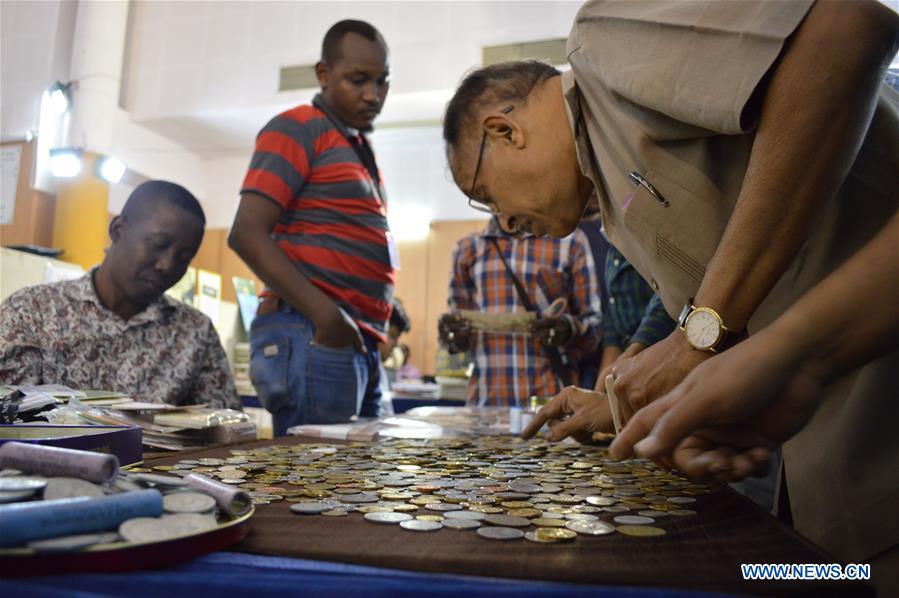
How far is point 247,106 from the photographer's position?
272 inches

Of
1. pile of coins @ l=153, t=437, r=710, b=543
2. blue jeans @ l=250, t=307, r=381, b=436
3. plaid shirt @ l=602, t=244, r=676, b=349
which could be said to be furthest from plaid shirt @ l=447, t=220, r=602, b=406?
pile of coins @ l=153, t=437, r=710, b=543

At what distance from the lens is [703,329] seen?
2.65ft

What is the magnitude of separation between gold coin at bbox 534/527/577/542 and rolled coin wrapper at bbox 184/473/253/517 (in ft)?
0.93

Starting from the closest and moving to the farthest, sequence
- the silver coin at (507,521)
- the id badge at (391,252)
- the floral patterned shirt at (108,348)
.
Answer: the silver coin at (507,521) → the floral patterned shirt at (108,348) → the id badge at (391,252)

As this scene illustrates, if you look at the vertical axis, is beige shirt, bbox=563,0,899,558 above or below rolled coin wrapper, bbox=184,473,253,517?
above

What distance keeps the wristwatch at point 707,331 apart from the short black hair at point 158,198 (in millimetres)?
1562

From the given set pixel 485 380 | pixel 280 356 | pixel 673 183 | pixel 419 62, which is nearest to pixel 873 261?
pixel 673 183

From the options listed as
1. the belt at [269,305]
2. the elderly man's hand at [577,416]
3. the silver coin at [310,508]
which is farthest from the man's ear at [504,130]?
the belt at [269,305]

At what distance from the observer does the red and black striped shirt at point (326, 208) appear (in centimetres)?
205

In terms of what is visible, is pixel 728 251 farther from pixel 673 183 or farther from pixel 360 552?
pixel 360 552

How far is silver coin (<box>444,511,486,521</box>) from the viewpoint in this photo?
2.33ft

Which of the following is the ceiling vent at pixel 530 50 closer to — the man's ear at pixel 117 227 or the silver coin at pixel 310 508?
the man's ear at pixel 117 227

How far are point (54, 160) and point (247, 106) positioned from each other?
1913 millimetres

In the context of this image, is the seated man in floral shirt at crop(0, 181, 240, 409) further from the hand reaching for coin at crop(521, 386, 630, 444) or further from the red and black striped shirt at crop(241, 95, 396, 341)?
the hand reaching for coin at crop(521, 386, 630, 444)
